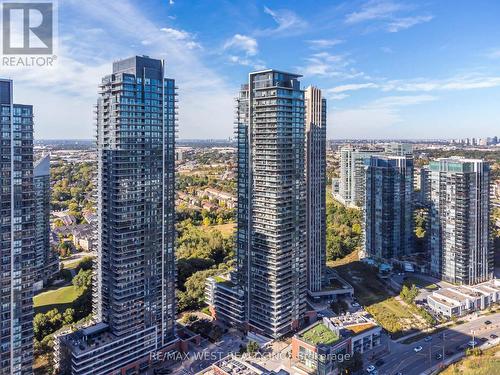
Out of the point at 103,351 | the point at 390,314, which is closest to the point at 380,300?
the point at 390,314

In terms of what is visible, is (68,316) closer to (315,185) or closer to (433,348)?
(315,185)

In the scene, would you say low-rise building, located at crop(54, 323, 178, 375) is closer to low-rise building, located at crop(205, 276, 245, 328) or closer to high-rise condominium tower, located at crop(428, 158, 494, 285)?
low-rise building, located at crop(205, 276, 245, 328)

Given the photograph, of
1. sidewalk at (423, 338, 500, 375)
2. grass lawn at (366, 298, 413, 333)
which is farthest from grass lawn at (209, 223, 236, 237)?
sidewalk at (423, 338, 500, 375)

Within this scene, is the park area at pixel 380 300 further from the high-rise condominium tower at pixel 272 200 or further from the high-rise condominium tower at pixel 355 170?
the high-rise condominium tower at pixel 355 170

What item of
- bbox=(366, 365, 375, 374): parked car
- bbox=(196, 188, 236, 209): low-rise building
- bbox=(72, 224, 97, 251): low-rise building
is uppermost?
bbox=(196, 188, 236, 209): low-rise building

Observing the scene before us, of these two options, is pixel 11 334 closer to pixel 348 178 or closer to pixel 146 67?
pixel 146 67

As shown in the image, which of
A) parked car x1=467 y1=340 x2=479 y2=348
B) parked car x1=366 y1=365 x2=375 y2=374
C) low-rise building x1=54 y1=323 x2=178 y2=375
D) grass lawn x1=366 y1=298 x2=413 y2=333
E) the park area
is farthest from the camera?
the park area

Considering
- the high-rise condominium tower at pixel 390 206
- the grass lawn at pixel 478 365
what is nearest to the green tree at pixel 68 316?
the grass lawn at pixel 478 365
